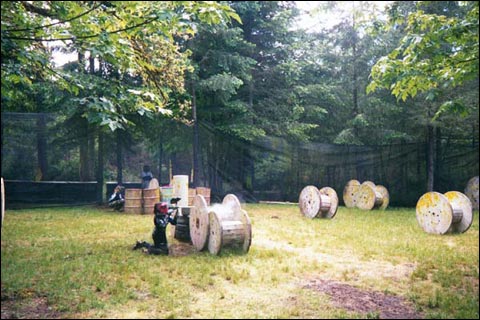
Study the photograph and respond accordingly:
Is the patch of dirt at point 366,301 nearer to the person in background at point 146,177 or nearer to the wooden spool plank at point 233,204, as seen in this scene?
the wooden spool plank at point 233,204

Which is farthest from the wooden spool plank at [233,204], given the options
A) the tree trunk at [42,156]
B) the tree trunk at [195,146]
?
the tree trunk at [42,156]

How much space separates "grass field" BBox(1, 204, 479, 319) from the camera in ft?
13.5

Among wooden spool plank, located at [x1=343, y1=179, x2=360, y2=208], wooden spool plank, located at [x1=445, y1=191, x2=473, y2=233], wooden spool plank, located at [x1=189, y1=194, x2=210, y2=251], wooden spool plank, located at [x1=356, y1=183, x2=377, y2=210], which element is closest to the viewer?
wooden spool plank, located at [x1=189, y1=194, x2=210, y2=251]

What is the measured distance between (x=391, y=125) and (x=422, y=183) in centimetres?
292

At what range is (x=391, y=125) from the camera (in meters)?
16.7

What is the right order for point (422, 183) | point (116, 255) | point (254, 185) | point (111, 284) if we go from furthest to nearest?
point (254, 185) → point (422, 183) → point (116, 255) → point (111, 284)

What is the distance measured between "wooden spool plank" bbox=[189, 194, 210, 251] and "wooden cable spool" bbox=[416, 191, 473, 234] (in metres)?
5.51

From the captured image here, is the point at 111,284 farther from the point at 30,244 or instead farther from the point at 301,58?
the point at 301,58

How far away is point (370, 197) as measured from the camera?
43.8 ft

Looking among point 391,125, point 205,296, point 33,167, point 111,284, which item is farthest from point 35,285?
point 391,125

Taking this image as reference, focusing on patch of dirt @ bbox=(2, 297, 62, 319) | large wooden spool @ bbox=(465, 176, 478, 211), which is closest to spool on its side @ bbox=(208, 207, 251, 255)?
patch of dirt @ bbox=(2, 297, 62, 319)

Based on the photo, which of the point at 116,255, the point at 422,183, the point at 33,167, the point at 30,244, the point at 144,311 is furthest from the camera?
the point at 422,183

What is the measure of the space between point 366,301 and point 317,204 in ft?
21.8

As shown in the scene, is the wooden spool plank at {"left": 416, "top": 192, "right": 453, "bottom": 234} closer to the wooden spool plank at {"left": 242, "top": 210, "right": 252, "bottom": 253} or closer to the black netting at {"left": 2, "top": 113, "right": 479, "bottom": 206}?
the wooden spool plank at {"left": 242, "top": 210, "right": 252, "bottom": 253}
